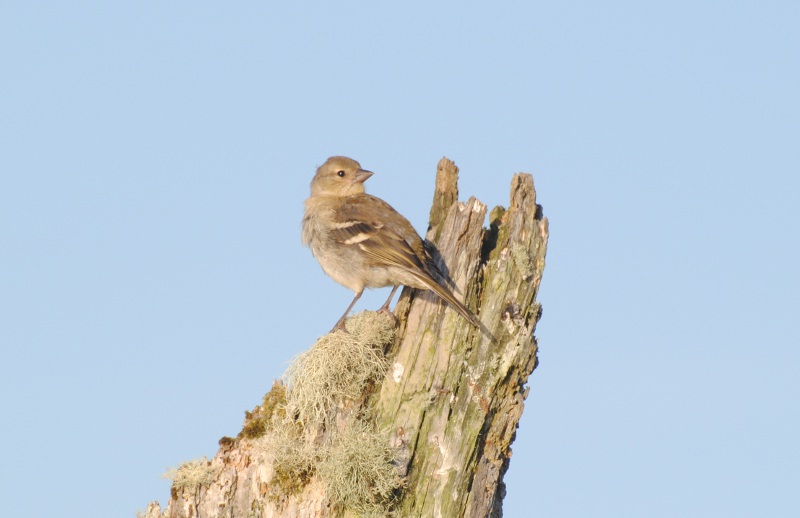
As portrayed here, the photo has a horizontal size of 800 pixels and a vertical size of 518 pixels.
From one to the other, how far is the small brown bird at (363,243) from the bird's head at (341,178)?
14 centimetres

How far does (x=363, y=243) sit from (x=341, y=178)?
6.33ft

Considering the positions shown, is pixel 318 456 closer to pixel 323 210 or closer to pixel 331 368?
pixel 331 368

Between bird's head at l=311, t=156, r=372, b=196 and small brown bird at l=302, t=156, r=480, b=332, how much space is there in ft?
0.45

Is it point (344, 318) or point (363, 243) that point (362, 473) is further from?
point (363, 243)

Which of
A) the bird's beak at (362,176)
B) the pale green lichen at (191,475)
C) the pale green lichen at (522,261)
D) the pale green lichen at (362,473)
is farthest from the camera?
the bird's beak at (362,176)

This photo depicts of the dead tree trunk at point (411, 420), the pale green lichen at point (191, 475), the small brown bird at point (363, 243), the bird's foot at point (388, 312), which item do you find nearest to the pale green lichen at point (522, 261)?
the dead tree trunk at point (411, 420)

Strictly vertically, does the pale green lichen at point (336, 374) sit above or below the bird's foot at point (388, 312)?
below

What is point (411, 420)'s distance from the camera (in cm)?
632

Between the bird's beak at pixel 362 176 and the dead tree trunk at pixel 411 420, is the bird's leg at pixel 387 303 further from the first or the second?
the bird's beak at pixel 362 176

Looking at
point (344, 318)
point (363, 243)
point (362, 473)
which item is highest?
point (363, 243)

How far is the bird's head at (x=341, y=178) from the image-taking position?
33.5 ft

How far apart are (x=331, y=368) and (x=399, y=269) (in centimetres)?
130

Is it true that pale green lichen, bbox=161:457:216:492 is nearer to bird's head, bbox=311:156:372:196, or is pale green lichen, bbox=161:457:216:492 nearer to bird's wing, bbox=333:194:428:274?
bird's wing, bbox=333:194:428:274

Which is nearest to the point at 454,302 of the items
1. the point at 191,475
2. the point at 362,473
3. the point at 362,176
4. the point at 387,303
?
the point at 387,303
